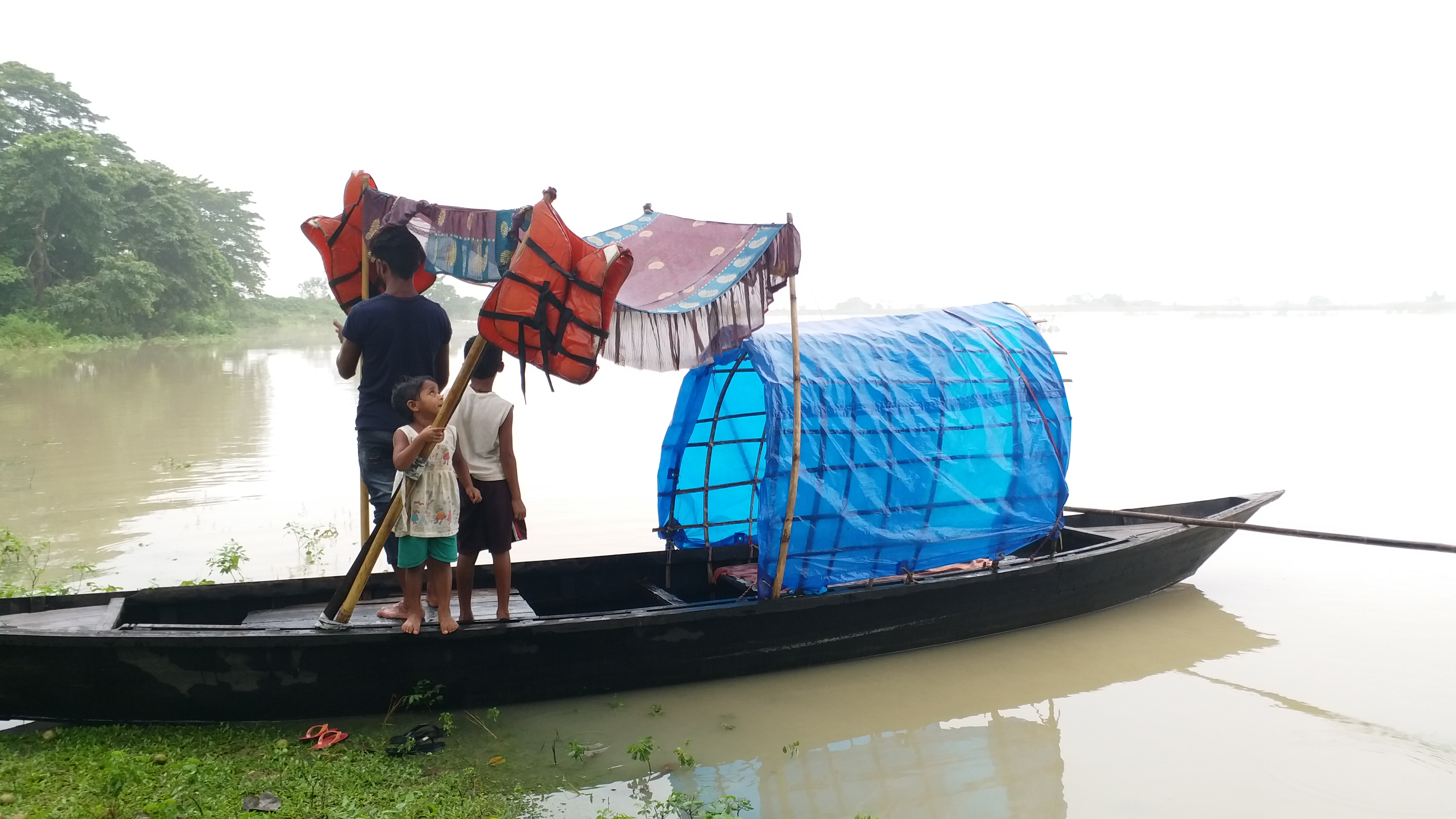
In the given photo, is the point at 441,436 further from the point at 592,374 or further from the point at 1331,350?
the point at 1331,350

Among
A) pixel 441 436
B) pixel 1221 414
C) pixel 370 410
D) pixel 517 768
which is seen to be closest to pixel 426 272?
pixel 370 410

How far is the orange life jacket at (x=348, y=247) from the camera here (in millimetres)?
4719

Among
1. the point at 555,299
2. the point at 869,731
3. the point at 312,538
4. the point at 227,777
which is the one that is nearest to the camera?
the point at 227,777

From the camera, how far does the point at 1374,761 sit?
4.58 m

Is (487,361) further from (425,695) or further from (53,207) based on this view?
(53,207)

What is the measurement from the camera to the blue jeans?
172 inches

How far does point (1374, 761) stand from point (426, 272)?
5382 millimetres

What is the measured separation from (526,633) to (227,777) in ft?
4.38

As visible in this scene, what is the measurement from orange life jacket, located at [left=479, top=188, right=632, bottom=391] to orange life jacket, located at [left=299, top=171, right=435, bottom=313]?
1.16 metres

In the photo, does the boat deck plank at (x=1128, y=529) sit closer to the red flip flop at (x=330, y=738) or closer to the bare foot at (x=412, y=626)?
the bare foot at (x=412, y=626)

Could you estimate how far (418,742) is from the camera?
13.3 feet

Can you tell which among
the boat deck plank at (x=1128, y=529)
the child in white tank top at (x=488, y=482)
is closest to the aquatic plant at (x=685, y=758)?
the child in white tank top at (x=488, y=482)

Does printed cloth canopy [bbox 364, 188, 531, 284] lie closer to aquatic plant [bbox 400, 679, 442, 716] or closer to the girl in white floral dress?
the girl in white floral dress

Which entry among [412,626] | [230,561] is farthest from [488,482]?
[230,561]
